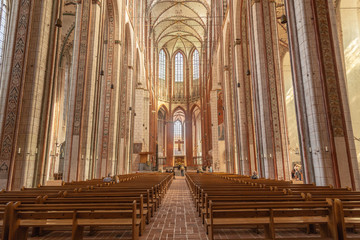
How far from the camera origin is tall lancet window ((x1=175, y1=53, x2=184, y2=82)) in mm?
44281

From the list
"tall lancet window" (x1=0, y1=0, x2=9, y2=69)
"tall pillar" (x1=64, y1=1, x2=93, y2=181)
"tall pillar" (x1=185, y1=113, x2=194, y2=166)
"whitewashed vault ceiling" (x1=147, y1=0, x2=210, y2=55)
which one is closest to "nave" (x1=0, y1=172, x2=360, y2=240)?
"tall pillar" (x1=64, y1=1, x2=93, y2=181)

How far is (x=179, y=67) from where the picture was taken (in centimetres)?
4459

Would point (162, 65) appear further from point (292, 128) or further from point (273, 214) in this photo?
point (273, 214)

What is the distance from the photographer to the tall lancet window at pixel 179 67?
44281 millimetres

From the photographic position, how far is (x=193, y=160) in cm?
4269

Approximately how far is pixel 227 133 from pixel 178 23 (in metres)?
24.9

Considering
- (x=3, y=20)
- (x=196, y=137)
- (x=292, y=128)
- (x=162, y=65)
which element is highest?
(x=162, y=65)

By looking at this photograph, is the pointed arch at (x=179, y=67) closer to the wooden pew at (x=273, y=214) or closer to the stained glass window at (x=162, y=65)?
the stained glass window at (x=162, y=65)

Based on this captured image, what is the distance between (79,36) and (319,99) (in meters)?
10.8

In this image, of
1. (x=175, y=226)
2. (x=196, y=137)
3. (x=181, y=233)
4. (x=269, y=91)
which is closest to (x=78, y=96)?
(x=175, y=226)

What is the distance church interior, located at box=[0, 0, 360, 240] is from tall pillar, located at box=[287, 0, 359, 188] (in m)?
0.03

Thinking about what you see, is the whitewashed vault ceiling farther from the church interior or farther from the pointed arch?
the church interior

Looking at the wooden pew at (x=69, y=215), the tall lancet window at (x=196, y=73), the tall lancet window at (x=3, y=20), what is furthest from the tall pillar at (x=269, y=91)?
Result: the tall lancet window at (x=196, y=73)

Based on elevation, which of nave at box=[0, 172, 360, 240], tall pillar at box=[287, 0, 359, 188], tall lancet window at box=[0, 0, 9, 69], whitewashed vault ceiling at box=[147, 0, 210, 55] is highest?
whitewashed vault ceiling at box=[147, 0, 210, 55]
